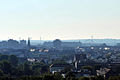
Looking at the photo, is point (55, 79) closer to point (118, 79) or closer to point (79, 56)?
point (118, 79)

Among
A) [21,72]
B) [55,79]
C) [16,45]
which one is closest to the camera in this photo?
[55,79]

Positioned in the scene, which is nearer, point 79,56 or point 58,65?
point 58,65

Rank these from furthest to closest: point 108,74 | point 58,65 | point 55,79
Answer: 1. point 58,65
2. point 108,74
3. point 55,79

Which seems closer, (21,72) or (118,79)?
(118,79)

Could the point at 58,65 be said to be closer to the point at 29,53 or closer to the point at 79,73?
the point at 79,73

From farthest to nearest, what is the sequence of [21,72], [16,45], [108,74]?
[16,45], [21,72], [108,74]

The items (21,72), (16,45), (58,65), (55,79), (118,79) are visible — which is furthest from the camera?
(16,45)

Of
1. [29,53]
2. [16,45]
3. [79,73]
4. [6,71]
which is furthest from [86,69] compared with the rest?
[16,45]

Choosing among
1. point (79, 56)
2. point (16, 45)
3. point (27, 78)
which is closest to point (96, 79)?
point (27, 78)
